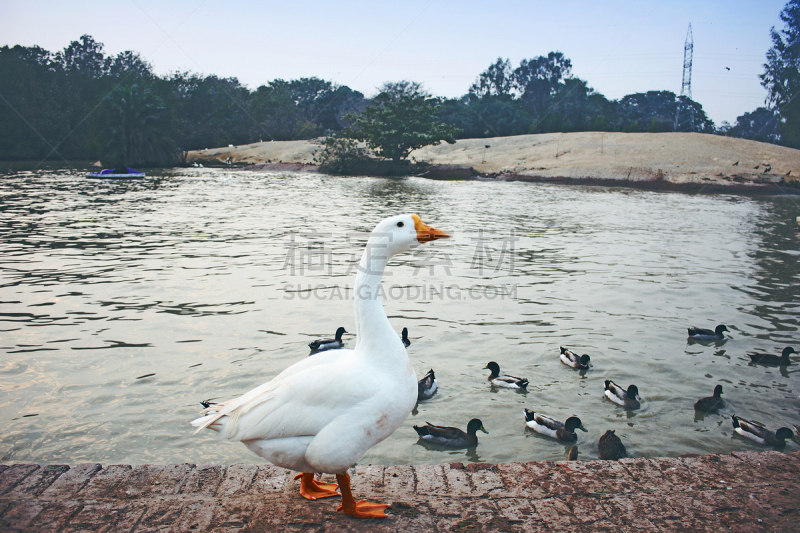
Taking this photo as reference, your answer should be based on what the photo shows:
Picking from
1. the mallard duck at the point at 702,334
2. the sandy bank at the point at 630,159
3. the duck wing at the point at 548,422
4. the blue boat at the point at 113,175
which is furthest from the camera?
the blue boat at the point at 113,175

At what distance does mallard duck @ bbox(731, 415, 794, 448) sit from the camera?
545 cm

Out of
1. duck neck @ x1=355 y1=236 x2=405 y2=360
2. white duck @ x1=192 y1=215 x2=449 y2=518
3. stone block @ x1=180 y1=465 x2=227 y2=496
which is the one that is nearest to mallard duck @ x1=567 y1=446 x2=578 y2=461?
white duck @ x1=192 y1=215 x2=449 y2=518

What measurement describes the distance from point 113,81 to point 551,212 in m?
75.5

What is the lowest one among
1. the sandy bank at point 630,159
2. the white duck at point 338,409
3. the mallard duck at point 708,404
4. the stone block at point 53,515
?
the mallard duck at point 708,404

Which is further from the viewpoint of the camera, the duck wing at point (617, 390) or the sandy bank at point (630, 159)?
the sandy bank at point (630, 159)

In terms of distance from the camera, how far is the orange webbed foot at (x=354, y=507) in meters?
3.35

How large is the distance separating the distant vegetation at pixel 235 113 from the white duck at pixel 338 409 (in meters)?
48.3

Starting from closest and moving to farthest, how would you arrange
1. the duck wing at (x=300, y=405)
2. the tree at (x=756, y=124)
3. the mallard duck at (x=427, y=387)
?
the duck wing at (x=300, y=405) < the mallard duck at (x=427, y=387) < the tree at (x=756, y=124)

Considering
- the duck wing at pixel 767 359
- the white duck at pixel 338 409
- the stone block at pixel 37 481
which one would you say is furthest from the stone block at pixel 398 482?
the duck wing at pixel 767 359

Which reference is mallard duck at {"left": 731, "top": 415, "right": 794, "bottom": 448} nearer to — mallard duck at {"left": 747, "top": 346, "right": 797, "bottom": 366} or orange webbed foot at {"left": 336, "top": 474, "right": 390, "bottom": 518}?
mallard duck at {"left": 747, "top": 346, "right": 797, "bottom": 366}

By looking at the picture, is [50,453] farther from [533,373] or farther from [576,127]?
[576,127]

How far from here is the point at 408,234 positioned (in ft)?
12.0

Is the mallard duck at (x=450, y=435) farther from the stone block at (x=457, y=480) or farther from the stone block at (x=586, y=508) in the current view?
the stone block at (x=586, y=508)

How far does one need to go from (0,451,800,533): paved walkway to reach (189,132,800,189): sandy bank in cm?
3738
